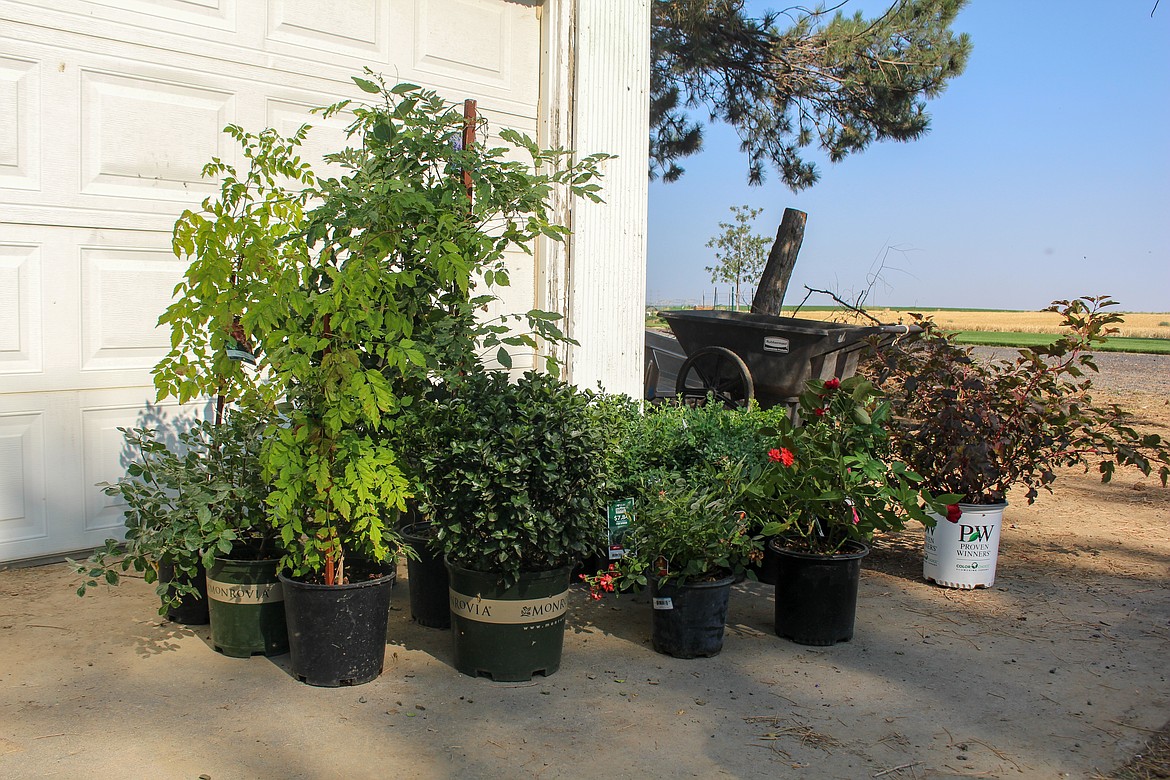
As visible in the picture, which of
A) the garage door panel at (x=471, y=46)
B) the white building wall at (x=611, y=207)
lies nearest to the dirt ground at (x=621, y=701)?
the white building wall at (x=611, y=207)

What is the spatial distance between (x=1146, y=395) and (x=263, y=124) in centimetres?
1459

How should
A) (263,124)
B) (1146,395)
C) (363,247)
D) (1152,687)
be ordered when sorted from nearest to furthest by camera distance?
(363,247)
(1152,687)
(263,124)
(1146,395)

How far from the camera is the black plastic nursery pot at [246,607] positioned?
352 cm

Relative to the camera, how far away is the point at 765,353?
25.6 feet

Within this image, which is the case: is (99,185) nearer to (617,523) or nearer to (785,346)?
(617,523)

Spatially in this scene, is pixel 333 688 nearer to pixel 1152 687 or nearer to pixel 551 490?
pixel 551 490

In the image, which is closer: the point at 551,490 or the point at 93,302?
the point at 551,490

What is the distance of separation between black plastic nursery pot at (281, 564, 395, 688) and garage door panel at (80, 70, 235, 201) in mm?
2438

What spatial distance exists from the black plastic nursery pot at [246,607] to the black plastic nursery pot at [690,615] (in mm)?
1465

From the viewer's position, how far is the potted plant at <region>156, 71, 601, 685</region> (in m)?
3.08

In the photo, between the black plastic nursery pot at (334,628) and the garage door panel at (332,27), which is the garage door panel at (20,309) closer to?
the garage door panel at (332,27)

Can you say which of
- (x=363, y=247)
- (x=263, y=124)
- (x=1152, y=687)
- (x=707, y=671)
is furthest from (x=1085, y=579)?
(x=263, y=124)

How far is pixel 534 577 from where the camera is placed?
133 inches

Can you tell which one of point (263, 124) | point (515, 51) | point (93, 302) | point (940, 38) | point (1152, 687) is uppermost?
point (940, 38)
